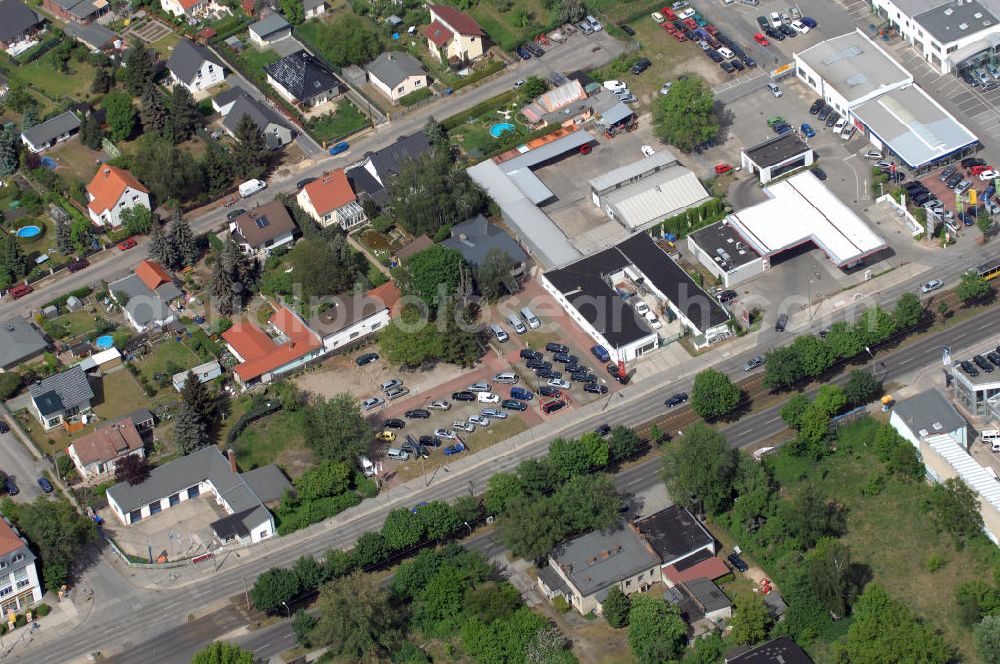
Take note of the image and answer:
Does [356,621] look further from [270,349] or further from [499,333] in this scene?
[499,333]

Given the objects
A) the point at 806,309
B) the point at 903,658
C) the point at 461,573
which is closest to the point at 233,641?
the point at 461,573

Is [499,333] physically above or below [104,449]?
below

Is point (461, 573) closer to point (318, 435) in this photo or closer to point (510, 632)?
point (510, 632)

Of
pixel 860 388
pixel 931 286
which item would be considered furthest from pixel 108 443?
pixel 931 286

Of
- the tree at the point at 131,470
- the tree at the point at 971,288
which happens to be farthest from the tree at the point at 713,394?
the tree at the point at 131,470

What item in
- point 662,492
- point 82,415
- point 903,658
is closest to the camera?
point 903,658
